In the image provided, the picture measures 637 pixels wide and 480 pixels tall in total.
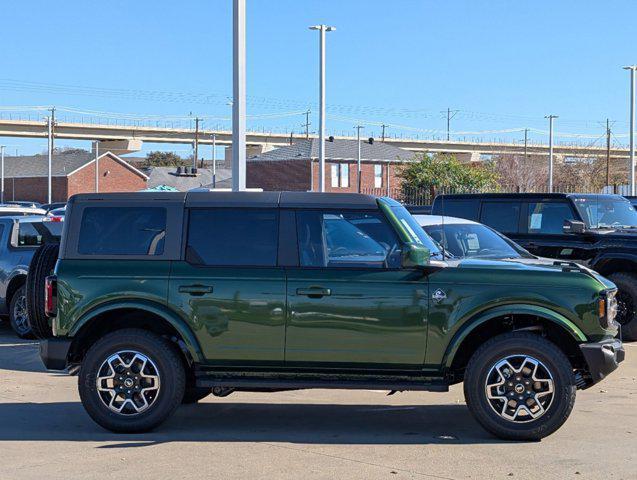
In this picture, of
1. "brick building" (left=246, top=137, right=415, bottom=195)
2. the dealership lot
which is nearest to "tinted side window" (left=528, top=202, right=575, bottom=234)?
the dealership lot

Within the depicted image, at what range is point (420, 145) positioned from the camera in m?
112

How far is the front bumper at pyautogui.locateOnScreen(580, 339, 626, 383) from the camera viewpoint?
7.55m

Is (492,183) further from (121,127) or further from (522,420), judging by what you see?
(121,127)

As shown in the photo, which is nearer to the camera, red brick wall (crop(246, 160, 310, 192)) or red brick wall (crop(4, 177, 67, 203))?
red brick wall (crop(246, 160, 310, 192))

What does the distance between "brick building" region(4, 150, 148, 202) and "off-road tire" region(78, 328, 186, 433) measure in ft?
250

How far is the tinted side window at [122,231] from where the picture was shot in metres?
8.08

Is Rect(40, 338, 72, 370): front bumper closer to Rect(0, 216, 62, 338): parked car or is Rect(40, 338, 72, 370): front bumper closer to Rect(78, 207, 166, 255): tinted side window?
Rect(78, 207, 166, 255): tinted side window

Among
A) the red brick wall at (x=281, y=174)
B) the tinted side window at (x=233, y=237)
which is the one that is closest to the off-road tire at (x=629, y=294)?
the tinted side window at (x=233, y=237)

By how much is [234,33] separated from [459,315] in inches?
309

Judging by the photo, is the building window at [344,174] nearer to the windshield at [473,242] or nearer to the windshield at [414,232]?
the windshield at [473,242]

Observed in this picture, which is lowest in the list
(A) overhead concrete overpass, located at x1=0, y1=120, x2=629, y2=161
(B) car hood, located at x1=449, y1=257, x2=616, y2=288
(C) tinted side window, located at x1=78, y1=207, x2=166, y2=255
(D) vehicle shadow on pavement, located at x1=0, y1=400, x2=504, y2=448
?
(D) vehicle shadow on pavement, located at x1=0, y1=400, x2=504, y2=448

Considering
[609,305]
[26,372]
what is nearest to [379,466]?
[609,305]

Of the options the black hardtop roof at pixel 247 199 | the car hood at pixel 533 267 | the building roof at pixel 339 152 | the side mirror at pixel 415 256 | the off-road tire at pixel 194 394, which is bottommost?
the off-road tire at pixel 194 394

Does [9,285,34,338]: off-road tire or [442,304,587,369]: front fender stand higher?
[442,304,587,369]: front fender
